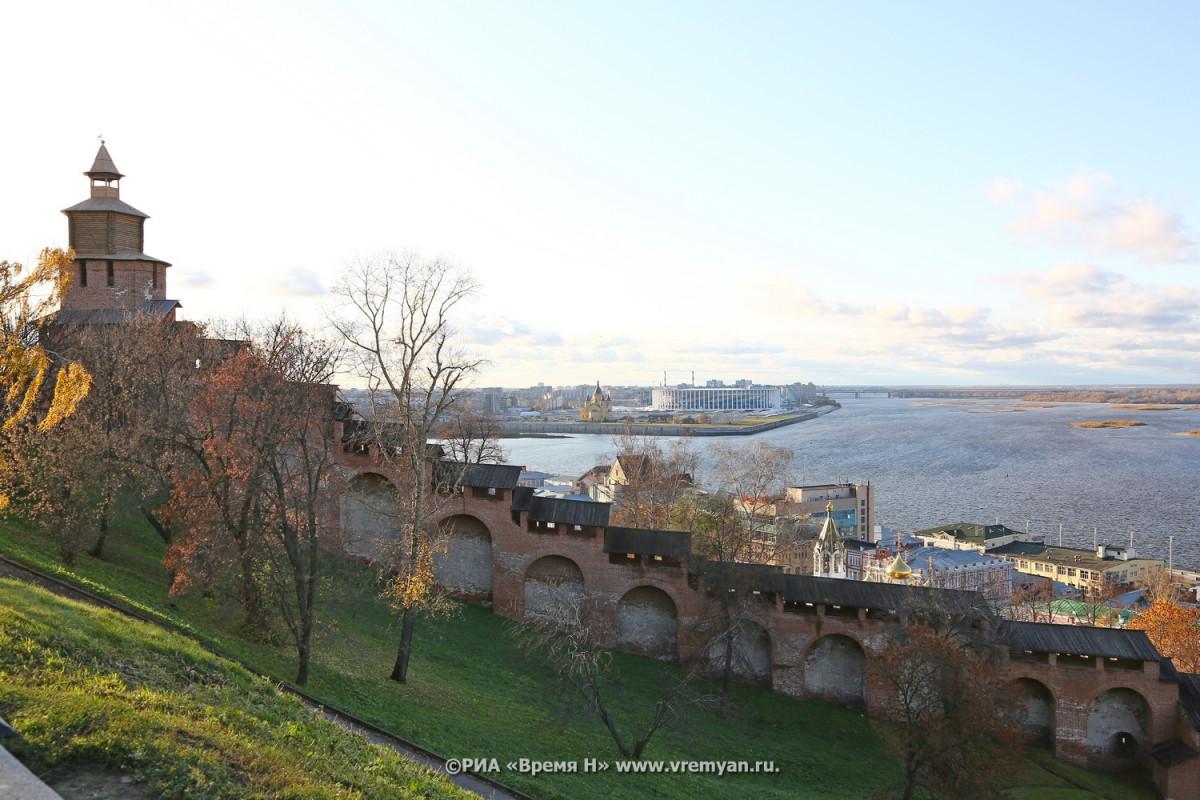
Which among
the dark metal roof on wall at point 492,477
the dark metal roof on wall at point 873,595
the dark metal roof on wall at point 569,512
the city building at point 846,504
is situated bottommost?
the city building at point 846,504

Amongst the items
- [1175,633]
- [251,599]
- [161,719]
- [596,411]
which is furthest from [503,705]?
[596,411]

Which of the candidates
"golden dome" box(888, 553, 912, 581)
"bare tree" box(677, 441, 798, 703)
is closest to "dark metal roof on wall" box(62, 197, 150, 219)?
"bare tree" box(677, 441, 798, 703)

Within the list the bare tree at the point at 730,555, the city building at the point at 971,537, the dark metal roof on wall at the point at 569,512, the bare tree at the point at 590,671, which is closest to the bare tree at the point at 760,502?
the bare tree at the point at 730,555

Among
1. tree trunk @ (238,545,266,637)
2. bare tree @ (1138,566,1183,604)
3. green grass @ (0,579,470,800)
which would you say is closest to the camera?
green grass @ (0,579,470,800)

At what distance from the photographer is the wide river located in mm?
68188

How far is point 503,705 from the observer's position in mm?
16156

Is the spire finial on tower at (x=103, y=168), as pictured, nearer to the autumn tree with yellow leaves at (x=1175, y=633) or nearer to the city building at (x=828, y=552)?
the city building at (x=828, y=552)

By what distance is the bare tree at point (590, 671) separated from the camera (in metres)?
14.9

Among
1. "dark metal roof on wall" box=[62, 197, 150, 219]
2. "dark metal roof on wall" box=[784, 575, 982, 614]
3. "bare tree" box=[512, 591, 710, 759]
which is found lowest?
"bare tree" box=[512, 591, 710, 759]

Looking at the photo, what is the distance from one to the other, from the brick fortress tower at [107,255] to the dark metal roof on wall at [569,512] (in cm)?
1658

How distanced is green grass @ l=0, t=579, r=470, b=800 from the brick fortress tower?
2207cm

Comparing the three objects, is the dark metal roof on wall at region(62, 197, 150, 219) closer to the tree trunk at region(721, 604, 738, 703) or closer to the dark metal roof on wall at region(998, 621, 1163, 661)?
the tree trunk at region(721, 604, 738, 703)

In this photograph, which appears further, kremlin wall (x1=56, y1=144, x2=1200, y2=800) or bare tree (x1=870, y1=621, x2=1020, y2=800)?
kremlin wall (x1=56, y1=144, x2=1200, y2=800)

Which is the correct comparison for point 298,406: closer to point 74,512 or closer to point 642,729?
point 74,512
